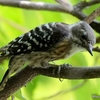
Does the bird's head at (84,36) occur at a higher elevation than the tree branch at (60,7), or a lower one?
lower

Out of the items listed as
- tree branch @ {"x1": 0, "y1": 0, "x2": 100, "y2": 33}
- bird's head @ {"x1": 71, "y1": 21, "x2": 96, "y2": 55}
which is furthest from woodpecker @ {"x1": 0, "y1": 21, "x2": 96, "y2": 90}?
tree branch @ {"x1": 0, "y1": 0, "x2": 100, "y2": 33}

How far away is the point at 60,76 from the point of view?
56.0 inches

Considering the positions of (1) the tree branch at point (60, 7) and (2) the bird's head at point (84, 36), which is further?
(1) the tree branch at point (60, 7)

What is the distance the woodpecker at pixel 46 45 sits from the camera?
1.66 metres

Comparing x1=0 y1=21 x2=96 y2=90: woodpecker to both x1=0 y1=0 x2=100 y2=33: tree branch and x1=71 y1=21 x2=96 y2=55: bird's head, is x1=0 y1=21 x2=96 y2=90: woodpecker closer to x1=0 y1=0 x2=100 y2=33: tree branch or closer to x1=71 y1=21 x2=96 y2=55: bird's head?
x1=71 y1=21 x2=96 y2=55: bird's head

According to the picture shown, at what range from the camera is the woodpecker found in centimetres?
166

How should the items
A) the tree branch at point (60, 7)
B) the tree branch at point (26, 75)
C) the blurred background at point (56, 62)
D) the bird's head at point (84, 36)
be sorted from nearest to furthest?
the tree branch at point (26, 75)
the bird's head at point (84, 36)
the blurred background at point (56, 62)
the tree branch at point (60, 7)

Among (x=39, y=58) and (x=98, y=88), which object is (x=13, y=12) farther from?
(x=98, y=88)

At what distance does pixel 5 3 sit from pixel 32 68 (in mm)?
466

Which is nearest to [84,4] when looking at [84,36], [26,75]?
[84,36]

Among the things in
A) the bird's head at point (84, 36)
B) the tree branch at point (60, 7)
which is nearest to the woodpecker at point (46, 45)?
the bird's head at point (84, 36)

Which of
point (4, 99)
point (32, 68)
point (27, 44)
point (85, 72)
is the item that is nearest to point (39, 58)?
point (27, 44)

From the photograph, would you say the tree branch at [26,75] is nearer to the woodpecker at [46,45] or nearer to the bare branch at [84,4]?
the woodpecker at [46,45]

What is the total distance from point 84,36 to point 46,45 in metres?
0.17
